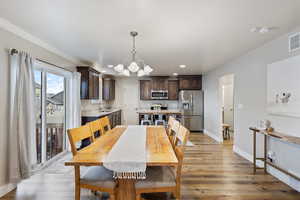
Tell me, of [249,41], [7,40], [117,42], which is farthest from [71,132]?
[249,41]

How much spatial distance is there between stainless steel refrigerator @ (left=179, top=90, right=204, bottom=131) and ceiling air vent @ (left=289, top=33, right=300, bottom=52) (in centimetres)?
446

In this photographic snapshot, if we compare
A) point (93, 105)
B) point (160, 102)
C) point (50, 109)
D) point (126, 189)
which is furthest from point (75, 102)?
point (160, 102)

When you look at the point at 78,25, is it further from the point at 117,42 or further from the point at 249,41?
the point at 249,41

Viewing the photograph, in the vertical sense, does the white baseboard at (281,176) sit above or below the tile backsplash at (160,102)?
below

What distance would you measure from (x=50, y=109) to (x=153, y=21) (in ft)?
9.39

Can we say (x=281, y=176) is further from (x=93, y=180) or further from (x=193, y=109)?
(x=193, y=109)

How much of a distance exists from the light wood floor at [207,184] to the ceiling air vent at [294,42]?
2068 millimetres

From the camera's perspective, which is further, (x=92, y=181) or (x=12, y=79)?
(x=12, y=79)

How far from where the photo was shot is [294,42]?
2.59m

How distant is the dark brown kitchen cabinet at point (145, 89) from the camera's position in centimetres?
756

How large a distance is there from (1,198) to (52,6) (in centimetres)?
250

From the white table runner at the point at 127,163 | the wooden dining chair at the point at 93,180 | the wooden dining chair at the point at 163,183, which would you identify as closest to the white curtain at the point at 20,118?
the wooden dining chair at the point at 93,180

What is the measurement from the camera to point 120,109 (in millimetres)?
7703

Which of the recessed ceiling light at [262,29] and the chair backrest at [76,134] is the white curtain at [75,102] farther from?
the recessed ceiling light at [262,29]
